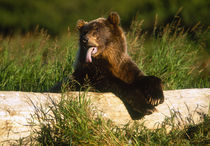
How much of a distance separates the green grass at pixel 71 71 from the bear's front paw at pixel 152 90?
0.36 meters

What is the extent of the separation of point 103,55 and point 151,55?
6.51 feet

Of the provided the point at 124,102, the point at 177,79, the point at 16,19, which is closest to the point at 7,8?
the point at 16,19

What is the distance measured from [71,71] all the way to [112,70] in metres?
1.18

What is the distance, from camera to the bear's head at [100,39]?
4559 millimetres

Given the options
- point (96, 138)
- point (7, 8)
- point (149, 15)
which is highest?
point (7, 8)

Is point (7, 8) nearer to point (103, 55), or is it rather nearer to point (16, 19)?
point (16, 19)

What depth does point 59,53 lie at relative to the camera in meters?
6.13

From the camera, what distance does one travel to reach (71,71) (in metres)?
5.73

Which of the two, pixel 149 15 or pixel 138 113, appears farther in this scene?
pixel 149 15

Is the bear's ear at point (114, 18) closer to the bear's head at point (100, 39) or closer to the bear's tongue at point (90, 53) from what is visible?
the bear's head at point (100, 39)

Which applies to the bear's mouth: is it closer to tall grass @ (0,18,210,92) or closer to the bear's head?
the bear's head

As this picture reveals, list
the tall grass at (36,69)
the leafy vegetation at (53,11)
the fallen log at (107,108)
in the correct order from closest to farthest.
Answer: the fallen log at (107,108), the tall grass at (36,69), the leafy vegetation at (53,11)

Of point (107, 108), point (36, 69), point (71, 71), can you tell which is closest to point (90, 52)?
point (107, 108)

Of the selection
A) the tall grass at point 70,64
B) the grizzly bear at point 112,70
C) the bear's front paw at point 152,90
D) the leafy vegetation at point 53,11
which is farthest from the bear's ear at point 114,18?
the leafy vegetation at point 53,11
